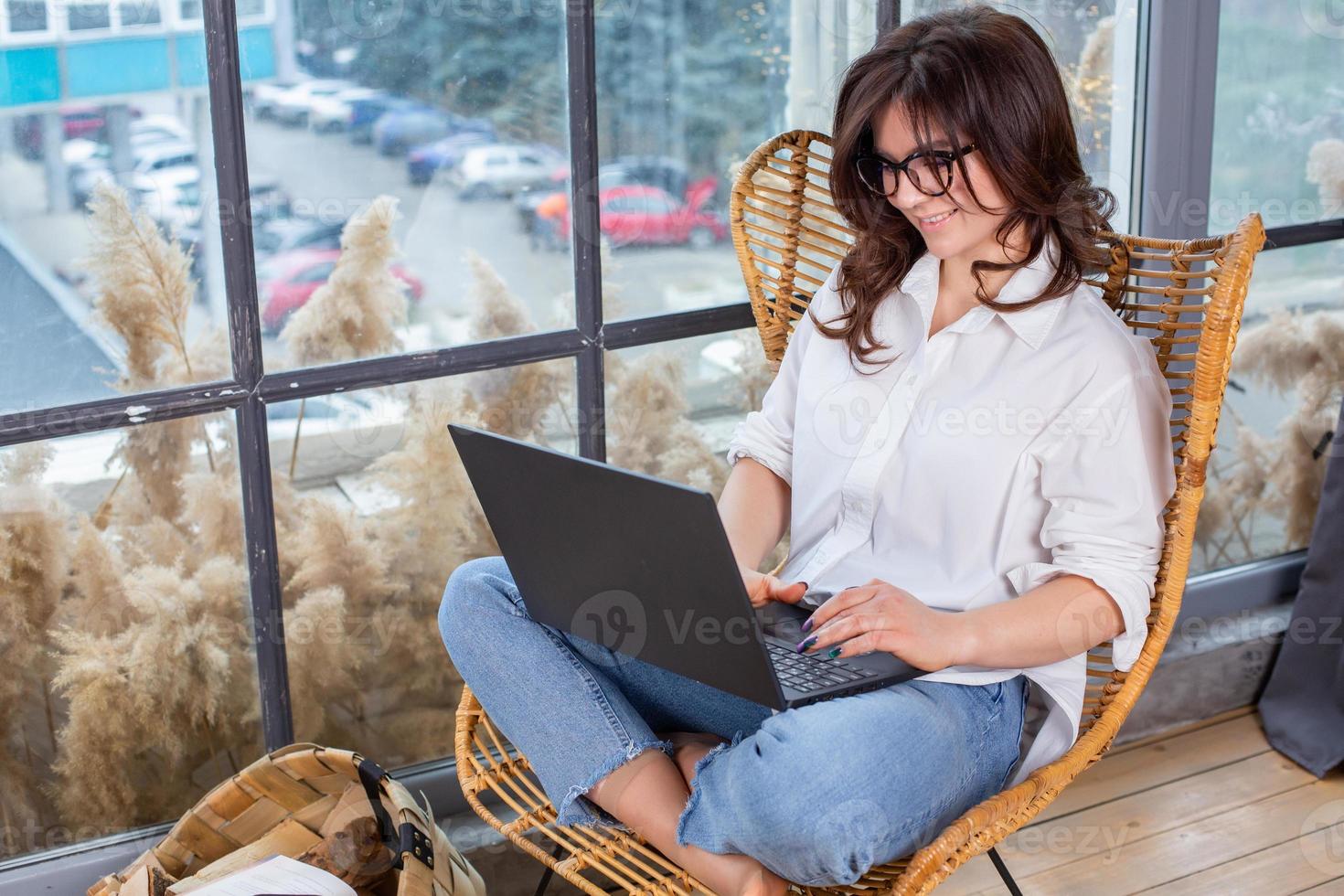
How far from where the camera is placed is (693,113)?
6.21 feet

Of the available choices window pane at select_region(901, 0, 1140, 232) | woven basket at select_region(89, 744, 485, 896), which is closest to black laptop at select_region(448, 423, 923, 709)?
woven basket at select_region(89, 744, 485, 896)

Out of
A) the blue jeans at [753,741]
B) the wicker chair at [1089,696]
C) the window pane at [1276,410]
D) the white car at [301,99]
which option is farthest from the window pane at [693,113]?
the window pane at [1276,410]

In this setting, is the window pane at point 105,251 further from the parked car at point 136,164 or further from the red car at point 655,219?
the red car at point 655,219

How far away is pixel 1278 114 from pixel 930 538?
126 cm

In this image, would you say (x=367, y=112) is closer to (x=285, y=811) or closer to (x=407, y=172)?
(x=407, y=172)

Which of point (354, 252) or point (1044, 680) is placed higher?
point (354, 252)

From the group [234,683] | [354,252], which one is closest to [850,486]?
[354,252]

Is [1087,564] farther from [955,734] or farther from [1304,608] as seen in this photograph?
[1304,608]

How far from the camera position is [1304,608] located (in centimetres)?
228

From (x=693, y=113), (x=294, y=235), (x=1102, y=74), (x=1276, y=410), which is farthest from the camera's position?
(x=1276, y=410)

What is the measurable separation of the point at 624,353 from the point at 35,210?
0.79 m

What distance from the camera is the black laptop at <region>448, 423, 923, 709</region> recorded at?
1.16 m

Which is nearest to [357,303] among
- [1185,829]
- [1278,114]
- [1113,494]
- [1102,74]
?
[1113,494]

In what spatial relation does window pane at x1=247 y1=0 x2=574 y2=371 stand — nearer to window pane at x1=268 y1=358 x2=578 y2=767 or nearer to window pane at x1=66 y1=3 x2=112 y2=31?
window pane at x1=268 y1=358 x2=578 y2=767
